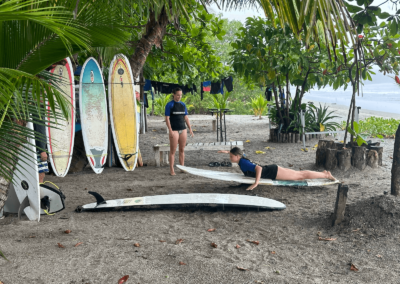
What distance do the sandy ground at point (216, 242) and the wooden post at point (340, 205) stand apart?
0.08m

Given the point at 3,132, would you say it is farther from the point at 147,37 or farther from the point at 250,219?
the point at 147,37

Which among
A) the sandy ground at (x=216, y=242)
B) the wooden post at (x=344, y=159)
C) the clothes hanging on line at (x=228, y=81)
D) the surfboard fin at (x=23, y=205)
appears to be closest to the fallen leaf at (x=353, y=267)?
the sandy ground at (x=216, y=242)

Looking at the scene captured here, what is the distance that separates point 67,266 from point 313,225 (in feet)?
7.50

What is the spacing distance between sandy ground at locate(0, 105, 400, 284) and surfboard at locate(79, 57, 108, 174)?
130 centimetres

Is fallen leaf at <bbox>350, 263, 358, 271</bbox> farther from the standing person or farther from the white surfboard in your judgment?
the standing person

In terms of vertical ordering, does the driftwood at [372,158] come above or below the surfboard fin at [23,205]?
above

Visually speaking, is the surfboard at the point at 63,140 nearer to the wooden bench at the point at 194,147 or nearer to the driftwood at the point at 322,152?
the wooden bench at the point at 194,147

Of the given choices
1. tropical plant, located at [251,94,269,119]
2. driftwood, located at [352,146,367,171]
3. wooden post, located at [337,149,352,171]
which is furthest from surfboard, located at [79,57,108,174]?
tropical plant, located at [251,94,269,119]

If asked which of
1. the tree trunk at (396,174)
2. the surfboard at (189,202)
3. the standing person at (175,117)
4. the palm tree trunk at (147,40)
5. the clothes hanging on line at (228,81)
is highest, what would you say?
the palm tree trunk at (147,40)

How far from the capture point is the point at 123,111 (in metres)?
6.29

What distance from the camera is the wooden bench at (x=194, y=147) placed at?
6574 mm

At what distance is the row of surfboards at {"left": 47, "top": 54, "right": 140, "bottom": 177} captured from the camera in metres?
5.76

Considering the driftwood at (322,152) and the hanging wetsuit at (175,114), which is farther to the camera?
the driftwood at (322,152)

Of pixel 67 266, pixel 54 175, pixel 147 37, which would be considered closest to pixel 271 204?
pixel 67 266
